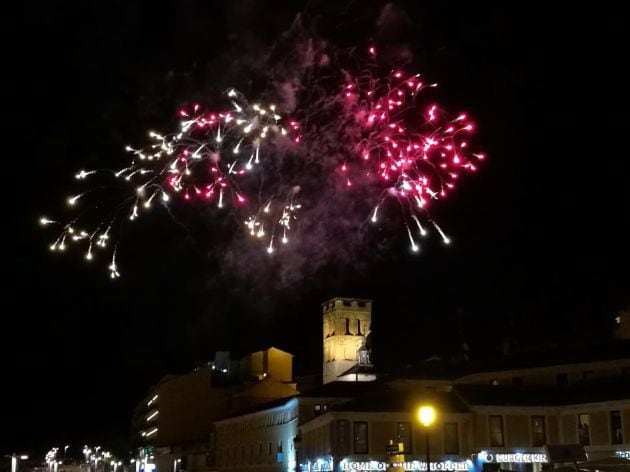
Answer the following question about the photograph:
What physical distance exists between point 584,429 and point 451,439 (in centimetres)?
692

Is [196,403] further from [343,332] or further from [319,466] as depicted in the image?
[319,466]

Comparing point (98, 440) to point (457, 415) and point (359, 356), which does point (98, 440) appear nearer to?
point (359, 356)

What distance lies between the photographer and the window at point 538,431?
4175 centimetres

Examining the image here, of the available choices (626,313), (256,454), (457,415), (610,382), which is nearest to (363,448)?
(457,415)

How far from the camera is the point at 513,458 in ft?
133

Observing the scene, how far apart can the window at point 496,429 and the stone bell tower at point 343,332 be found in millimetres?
43918

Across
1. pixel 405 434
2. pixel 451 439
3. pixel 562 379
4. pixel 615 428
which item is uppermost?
pixel 562 379

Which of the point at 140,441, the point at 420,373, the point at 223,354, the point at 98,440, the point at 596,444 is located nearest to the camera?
the point at 596,444

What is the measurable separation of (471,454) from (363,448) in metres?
5.71

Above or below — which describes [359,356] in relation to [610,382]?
above

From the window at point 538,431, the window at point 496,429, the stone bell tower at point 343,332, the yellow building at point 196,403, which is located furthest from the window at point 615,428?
the stone bell tower at point 343,332

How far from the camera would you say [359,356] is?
85.4 metres

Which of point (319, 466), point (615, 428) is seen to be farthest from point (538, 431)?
point (319, 466)

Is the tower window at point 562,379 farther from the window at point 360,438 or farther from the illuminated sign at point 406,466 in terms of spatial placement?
the window at point 360,438
